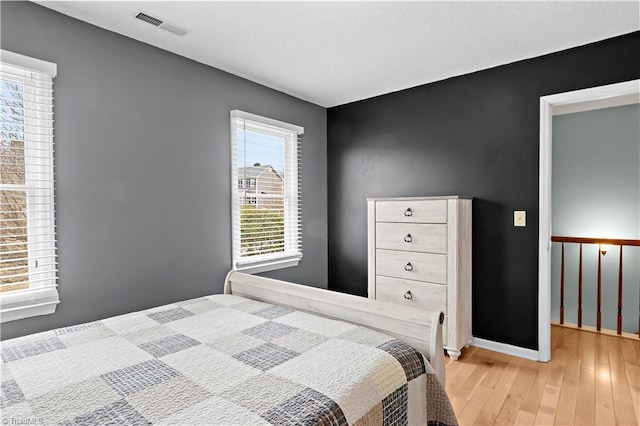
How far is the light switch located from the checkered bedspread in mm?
1940

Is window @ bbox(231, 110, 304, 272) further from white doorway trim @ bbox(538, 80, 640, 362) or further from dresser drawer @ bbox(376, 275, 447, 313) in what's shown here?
white doorway trim @ bbox(538, 80, 640, 362)

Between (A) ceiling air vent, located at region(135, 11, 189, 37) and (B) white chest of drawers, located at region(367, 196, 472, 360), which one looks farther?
(B) white chest of drawers, located at region(367, 196, 472, 360)

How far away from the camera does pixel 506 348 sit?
2943 millimetres

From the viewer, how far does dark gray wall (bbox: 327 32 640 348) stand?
272 cm

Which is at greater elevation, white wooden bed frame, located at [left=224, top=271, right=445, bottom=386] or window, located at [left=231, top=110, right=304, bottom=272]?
window, located at [left=231, top=110, right=304, bottom=272]

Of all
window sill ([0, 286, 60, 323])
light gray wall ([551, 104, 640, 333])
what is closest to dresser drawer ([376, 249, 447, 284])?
light gray wall ([551, 104, 640, 333])

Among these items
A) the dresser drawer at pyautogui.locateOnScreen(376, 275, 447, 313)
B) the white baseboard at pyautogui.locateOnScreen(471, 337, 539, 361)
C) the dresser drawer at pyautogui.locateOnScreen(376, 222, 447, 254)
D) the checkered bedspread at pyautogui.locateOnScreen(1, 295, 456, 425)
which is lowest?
the white baseboard at pyautogui.locateOnScreen(471, 337, 539, 361)

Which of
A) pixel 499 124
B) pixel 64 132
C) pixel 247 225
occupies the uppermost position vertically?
pixel 499 124

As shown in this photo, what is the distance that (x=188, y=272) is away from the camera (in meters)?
2.79

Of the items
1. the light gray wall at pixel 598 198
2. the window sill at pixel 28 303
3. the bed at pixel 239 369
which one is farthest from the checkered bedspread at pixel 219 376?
the light gray wall at pixel 598 198

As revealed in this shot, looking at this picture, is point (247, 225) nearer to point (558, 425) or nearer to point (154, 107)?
point (154, 107)

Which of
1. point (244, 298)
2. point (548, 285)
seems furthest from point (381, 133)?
A: point (244, 298)

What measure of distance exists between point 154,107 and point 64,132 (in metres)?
0.62

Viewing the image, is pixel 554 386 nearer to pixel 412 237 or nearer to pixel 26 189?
pixel 412 237
